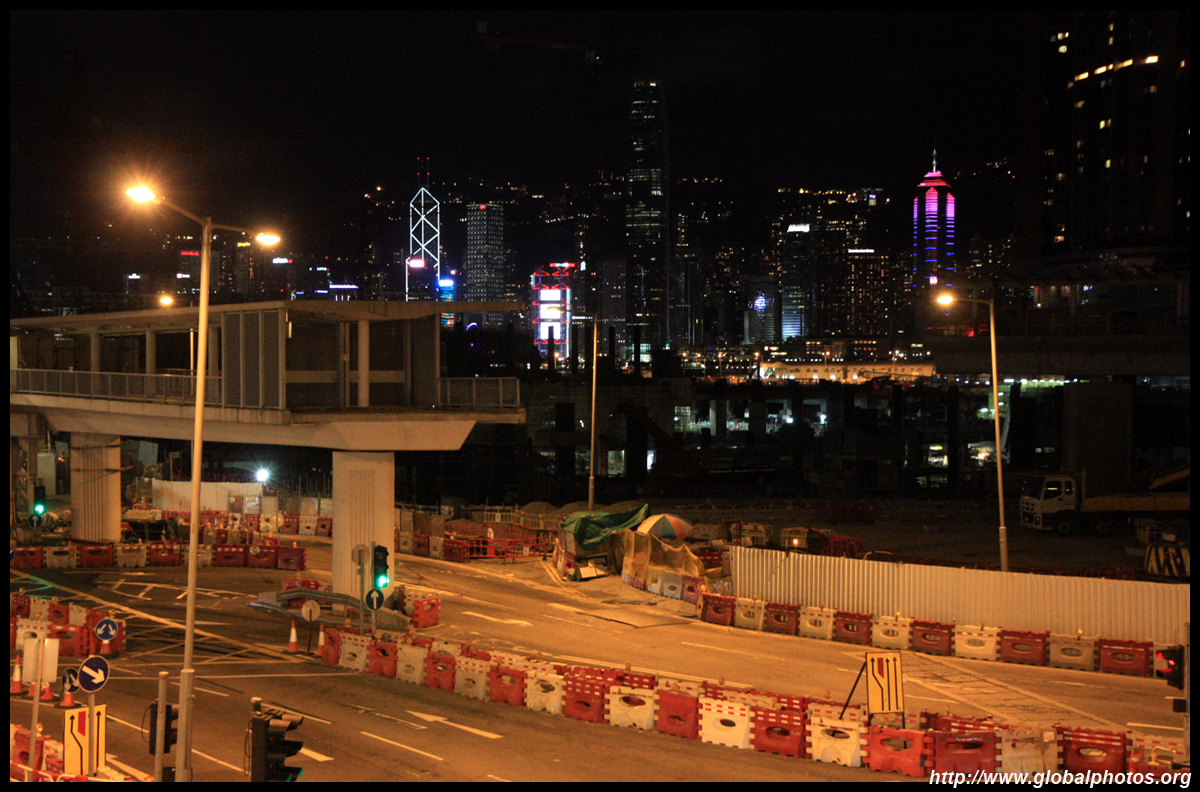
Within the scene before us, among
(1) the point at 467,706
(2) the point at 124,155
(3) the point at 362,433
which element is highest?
(2) the point at 124,155

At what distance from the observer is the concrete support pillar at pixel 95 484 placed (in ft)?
118

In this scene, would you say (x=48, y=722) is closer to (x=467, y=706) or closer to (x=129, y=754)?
(x=129, y=754)

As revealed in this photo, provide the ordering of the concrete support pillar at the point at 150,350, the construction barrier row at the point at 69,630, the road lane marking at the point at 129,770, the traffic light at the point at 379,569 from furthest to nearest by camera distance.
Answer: the concrete support pillar at the point at 150,350, the traffic light at the point at 379,569, the construction barrier row at the point at 69,630, the road lane marking at the point at 129,770

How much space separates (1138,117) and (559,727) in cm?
17482

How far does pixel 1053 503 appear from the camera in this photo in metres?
40.7

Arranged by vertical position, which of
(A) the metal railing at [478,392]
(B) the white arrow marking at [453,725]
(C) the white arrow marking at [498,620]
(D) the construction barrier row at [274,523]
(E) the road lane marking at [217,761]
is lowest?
(B) the white arrow marking at [453,725]

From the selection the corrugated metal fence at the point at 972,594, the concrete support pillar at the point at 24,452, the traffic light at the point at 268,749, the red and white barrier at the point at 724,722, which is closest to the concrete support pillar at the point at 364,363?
the corrugated metal fence at the point at 972,594

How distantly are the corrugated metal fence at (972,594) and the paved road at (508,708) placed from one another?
1.86m

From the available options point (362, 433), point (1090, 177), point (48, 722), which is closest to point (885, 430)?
point (362, 433)

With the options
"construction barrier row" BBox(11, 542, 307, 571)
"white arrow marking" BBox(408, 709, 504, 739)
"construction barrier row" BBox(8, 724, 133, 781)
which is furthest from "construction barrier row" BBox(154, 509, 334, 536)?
"construction barrier row" BBox(8, 724, 133, 781)

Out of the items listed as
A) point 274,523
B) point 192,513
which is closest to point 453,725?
point 192,513

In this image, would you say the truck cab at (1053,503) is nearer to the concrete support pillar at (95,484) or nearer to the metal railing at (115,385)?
the metal railing at (115,385)

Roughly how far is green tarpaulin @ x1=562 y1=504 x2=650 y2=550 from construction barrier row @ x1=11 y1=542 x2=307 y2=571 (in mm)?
9125

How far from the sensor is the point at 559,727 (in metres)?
16.9
